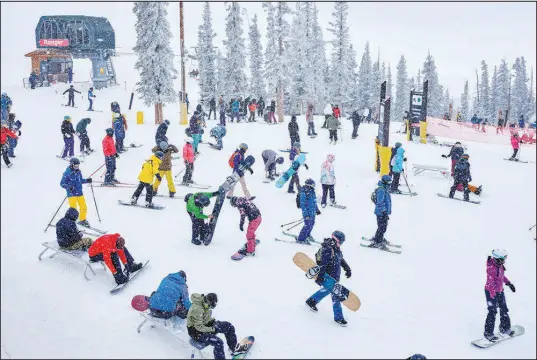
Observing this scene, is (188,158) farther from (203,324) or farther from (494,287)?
(494,287)

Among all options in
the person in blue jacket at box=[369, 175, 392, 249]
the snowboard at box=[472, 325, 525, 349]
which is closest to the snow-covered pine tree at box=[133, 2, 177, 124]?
the person in blue jacket at box=[369, 175, 392, 249]

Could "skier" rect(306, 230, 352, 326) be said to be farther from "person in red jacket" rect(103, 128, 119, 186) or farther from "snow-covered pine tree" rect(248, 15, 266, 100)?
"snow-covered pine tree" rect(248, 15, 266, 100)

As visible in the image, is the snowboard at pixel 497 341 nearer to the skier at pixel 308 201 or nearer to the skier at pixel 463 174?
the skier at pixel 308 201

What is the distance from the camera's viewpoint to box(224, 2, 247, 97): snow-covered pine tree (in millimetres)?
40500

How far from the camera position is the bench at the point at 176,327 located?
20.1 ft

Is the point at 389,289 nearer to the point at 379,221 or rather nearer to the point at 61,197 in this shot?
the point at 379,221

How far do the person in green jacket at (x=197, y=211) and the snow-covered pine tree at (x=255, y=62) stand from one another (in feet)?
154

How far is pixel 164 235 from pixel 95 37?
133 feet

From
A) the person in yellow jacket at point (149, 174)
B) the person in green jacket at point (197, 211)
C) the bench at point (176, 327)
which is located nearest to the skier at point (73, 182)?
the person in yellow jacket at point (149, 174)

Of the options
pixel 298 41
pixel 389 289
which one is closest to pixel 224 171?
pixel 389 289

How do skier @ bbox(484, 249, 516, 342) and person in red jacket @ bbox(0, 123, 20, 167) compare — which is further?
person in red jacket @ bbox(0, 123, 20, 167)

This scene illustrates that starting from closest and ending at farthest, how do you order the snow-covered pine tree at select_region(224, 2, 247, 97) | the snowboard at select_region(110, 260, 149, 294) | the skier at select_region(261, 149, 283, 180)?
the snowboard at select_region(110, 260, 149, 294) → the skier at select_region(261, 149, 283, 180) → the snow-covered pine tree at select_region(224, 2, 247, 97)

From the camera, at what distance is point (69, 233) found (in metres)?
8.27

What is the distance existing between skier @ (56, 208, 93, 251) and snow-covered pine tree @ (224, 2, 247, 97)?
117 feet
